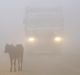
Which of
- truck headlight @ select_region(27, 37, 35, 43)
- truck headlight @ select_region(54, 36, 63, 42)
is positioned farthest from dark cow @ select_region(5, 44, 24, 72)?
truck headlight @ select_region(54, 36, 63, 42)

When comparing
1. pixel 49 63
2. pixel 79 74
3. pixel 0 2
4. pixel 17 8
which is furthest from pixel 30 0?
pixel 79 74

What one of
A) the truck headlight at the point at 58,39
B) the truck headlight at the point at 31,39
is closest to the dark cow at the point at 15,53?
the truck headlight at the point at 31,39

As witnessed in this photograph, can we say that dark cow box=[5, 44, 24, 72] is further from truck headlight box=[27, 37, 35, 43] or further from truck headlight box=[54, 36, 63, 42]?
truck headlight box=[54, 36, 63, 42]

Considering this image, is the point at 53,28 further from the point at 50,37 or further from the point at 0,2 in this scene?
the point at 0,2

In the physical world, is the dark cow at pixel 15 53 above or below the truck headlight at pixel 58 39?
below

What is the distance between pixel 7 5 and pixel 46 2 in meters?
0.27

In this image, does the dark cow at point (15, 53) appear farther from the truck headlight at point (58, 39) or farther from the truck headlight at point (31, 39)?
the truck headlight at point (58, 39)

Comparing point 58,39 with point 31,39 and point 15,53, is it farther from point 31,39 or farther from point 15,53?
point 15,53

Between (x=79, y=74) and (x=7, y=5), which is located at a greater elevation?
(x=7, y=5)

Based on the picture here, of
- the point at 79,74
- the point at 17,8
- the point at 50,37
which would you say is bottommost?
the point at 79,74

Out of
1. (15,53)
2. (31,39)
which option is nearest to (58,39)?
(31,39)

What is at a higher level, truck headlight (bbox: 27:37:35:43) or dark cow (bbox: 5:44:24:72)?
truck headlight (bbox: 27:37:35:43)

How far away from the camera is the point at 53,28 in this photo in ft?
3.54

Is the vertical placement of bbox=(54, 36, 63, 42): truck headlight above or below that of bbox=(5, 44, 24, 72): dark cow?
above
